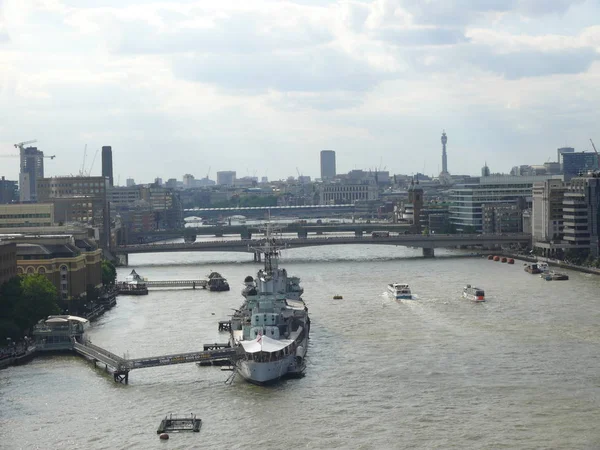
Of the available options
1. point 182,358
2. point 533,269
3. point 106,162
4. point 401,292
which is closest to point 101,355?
point 182,358

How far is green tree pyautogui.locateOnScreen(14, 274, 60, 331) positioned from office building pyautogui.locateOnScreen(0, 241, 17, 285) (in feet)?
2.39

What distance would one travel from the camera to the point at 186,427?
1089 inches

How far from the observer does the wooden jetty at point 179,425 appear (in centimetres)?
2747

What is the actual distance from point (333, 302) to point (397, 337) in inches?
447

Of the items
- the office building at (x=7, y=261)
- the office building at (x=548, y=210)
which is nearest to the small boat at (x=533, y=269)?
the office building at (x=548, y=210)

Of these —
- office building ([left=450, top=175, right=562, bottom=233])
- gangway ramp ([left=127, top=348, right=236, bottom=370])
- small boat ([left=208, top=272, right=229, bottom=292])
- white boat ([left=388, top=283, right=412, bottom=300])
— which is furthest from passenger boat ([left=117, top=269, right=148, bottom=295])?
office building ([left=450, top=175, right=562, bottom=233])

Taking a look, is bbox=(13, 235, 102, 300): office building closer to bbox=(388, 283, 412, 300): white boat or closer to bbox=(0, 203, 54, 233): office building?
bbox=(388, 283, 412, 300): white boat

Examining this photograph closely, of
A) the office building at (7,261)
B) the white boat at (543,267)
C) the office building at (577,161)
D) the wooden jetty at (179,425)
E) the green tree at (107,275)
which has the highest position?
the office building at (577,161)

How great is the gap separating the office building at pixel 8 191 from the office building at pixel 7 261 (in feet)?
319

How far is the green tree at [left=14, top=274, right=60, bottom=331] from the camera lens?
3991 cm

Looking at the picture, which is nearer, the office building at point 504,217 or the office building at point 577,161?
the office building at point 504,217

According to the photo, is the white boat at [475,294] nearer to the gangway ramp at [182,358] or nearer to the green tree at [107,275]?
the green tree at [107,275]

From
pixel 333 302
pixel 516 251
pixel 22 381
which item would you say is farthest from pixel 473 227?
pixel 22 381

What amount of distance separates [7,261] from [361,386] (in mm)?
17302
